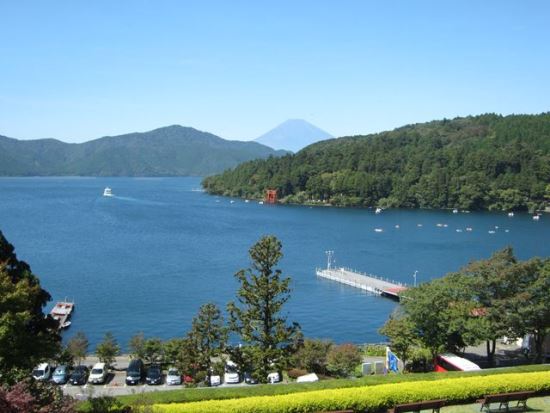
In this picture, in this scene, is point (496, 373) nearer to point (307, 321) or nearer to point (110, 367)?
point (110, 367)

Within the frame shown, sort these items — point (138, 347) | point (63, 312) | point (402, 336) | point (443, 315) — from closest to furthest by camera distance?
point (443, 315)
point (402, 336)
point (138, 347)
point (63, 312)

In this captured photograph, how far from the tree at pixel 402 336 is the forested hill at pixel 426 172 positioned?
100591 mm

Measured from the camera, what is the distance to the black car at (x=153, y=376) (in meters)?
24.8

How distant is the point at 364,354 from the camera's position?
3027cm

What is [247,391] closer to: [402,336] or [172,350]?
[402,336]

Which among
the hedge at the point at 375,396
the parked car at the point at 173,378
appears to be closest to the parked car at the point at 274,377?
the parked car at the point at 173,378

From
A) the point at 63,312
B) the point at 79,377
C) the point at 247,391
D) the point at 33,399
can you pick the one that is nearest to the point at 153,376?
the point at 79,377

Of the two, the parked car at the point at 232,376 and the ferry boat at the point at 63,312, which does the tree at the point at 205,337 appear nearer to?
the parked car at the point at 232,376

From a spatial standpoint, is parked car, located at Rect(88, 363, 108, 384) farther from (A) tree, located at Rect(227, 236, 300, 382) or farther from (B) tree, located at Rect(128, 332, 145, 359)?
(A) tree, located at Rect(227, 236, 300, 382)

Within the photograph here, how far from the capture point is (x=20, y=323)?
50.8 ft

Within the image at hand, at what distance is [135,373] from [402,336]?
11040 millimetres

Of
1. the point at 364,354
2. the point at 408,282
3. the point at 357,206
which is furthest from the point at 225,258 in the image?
the point at 357,206

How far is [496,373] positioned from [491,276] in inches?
335

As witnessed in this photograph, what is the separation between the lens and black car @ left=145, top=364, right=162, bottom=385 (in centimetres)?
2484
